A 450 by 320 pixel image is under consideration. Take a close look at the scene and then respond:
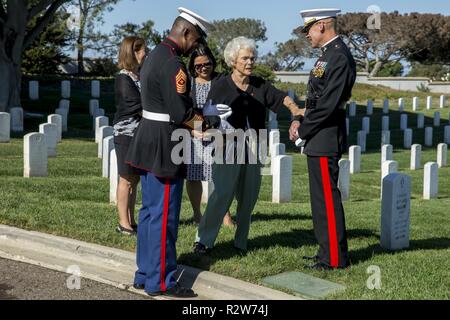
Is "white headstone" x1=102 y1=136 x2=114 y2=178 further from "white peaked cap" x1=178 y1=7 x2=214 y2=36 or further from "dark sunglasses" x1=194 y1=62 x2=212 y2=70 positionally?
"white peaked cap" x1=178 y1=7 x2=214 y2=36

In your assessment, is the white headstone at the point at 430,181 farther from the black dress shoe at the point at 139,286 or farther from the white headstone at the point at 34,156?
the black dress shoe at the point at 139,286

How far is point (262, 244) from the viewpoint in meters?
6.73

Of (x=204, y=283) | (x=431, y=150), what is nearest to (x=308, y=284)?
(x=204, y=283)

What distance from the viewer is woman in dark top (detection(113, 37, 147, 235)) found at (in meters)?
6.92

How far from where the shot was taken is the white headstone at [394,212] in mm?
6961

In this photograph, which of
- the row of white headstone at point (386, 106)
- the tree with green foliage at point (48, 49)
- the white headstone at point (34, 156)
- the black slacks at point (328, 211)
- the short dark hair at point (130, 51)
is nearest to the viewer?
the black slacks at point (328, 211)

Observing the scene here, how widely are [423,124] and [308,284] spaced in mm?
26137

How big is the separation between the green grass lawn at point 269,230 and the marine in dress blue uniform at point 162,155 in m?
0.68

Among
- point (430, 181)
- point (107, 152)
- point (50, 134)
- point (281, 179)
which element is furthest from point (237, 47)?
point (50, 134)

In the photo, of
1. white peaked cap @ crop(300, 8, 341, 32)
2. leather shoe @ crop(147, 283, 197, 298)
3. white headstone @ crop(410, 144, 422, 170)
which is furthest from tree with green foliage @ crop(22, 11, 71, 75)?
leather shoe @ crop(147, 283, 197, 298)

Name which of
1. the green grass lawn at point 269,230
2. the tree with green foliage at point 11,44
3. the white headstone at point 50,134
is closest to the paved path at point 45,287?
the green grass lawn at point 269,230

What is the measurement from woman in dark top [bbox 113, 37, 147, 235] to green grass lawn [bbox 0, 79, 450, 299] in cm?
25

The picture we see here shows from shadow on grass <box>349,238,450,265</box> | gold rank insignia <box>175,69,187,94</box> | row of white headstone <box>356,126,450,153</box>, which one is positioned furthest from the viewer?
row of white headstone <box>356,126,450,153</box>

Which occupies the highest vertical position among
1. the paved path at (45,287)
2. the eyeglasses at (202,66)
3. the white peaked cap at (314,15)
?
the white peaked cap at (314,15)
